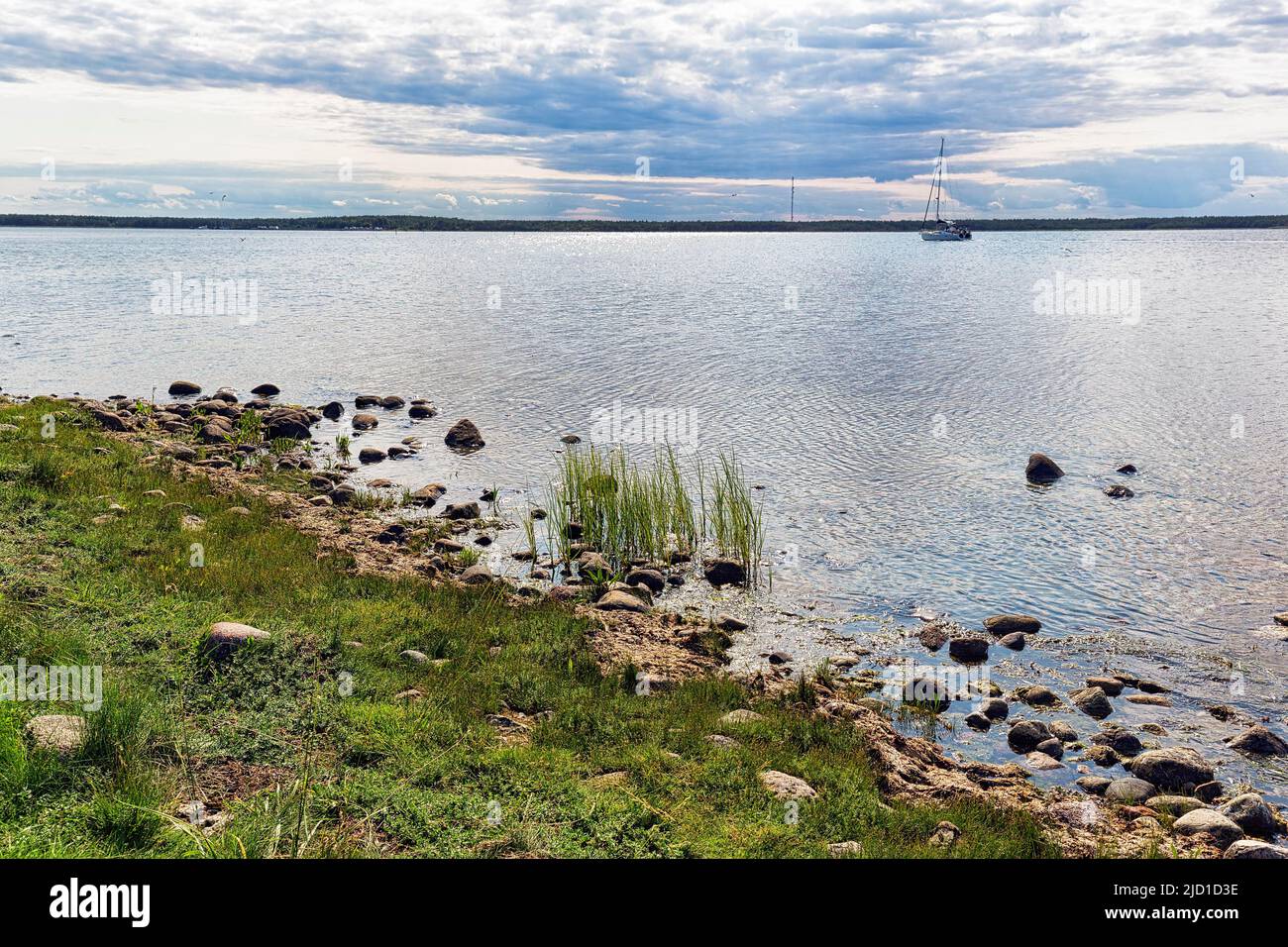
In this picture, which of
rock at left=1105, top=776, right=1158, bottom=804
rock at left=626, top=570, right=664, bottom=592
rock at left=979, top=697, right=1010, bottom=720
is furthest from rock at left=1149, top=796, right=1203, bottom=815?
rock at left=626, top=570, right=664, bottom=592

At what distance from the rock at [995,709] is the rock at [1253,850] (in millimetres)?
3817

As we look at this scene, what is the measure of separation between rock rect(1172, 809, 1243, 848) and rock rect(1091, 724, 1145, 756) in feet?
6.07

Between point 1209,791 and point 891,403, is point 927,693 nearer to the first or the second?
point 1209,791

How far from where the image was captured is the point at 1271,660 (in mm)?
15320

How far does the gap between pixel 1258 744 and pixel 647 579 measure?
34.5 feet

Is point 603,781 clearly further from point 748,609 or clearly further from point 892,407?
point 892,407

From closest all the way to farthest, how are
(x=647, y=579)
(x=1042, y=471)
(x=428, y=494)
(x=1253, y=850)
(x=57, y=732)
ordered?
(x=57, y=732) → (x=1253, y=850) → (x=647, y=579) → (x=428, y=494) → (x=1042, y=471)

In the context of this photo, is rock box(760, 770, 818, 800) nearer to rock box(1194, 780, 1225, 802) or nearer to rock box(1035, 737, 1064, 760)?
rock box(1035, 737, 1064, 760)

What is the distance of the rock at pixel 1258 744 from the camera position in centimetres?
1257

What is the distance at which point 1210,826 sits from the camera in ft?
33.9

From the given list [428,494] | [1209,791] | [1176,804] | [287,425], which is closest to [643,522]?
[428,494]

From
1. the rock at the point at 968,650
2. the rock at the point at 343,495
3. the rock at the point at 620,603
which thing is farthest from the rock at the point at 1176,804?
the rock at the point at 343,495
